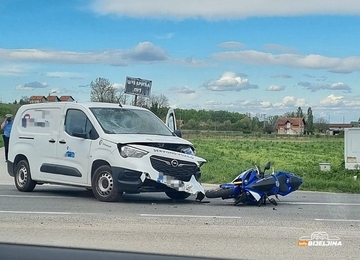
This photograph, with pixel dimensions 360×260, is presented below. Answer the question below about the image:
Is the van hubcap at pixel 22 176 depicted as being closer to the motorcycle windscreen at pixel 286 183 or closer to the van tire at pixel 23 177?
the van tire at pixel 23 177

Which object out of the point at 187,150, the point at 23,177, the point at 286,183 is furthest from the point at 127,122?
the point at 286,183

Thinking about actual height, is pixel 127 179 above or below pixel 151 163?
below

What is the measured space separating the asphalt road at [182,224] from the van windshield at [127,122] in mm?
1358

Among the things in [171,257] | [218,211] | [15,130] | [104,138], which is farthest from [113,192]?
[171,257]

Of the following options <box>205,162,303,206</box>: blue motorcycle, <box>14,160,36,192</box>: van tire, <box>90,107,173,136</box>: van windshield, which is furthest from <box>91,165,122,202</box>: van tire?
<box>14,160,36,192</box>: van tire

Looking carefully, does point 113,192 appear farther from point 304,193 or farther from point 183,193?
point 304,193

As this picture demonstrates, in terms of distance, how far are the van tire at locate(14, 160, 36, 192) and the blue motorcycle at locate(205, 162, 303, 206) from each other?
4.23m

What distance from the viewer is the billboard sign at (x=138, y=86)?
20734mm

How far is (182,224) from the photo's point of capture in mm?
8664

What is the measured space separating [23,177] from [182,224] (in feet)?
17.6

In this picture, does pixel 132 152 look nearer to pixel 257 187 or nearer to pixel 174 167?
pixel 174 167

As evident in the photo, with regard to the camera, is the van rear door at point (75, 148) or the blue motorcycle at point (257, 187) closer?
the blue motorcycle at point (257, 187)

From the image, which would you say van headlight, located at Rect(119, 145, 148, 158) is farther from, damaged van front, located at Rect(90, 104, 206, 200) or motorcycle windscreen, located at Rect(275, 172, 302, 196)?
motorcycle windscreen, located at Rect(275, 172, 302, 196)

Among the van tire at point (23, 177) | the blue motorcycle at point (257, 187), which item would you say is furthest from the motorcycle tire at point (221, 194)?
the van tire at point (23, 177)
